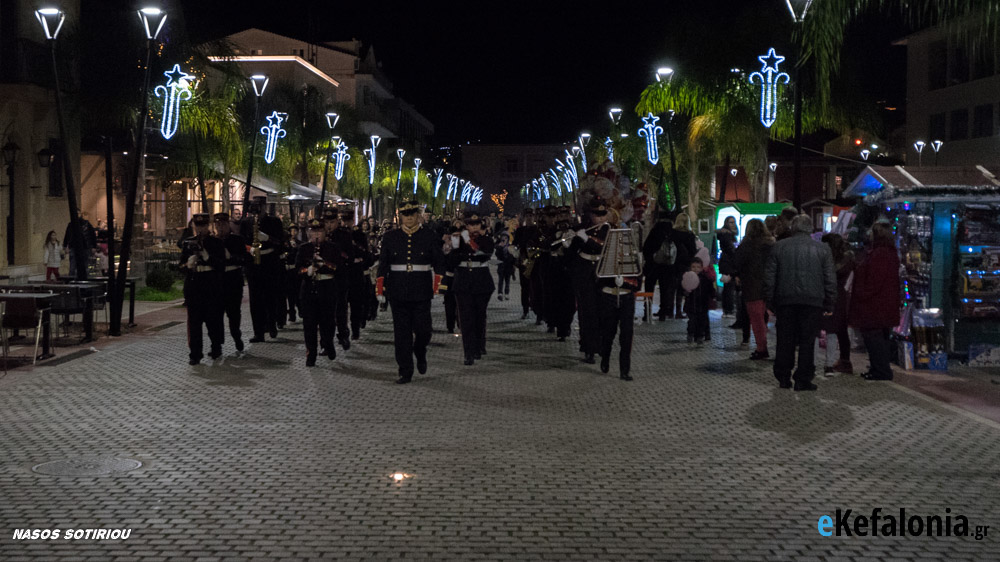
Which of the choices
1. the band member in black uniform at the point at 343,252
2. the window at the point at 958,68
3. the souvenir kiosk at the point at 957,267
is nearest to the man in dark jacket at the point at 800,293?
the souvenir kiosk at the point at 957,267

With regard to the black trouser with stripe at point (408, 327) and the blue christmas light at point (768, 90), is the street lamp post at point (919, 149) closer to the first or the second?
the blue christmas light at point (768, 90)

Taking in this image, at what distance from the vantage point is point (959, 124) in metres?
49.2

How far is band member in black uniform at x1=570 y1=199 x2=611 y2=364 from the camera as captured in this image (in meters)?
13.7

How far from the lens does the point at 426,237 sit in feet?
42.5

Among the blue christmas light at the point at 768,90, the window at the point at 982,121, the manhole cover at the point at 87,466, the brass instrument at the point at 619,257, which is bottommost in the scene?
the manhole cover at the point at 87,466

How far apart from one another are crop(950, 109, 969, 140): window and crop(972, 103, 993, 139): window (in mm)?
759

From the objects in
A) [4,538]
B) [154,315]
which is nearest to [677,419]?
[4,538]

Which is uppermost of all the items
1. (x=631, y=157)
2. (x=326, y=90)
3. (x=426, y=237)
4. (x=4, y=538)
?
(x=326, y=90)

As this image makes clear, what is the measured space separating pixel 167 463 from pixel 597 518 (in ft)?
10.7

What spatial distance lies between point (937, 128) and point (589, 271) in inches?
1648

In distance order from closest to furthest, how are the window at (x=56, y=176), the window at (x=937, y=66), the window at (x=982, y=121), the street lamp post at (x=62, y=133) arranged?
the street lamp post at (x=62, y=133) → the window at (x=56, y=176) → the window at (x=982, y=121) → the window at (x=937, y=66)

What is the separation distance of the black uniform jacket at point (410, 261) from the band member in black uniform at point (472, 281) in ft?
4.73

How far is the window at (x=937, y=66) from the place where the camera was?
1996 inches

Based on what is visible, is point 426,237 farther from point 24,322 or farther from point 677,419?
point 24,322
